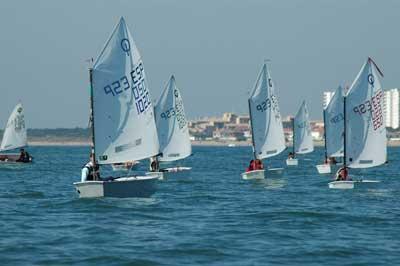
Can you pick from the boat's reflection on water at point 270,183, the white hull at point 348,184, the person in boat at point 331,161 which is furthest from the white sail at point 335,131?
the white hull at point 348,184

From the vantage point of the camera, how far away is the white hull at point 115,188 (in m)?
37.3

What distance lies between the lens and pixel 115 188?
3781 centimetres

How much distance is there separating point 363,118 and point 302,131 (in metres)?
55.4

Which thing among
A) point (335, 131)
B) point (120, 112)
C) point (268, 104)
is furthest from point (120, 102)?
point (335, 131)

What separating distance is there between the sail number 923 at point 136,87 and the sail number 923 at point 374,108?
13.9 meters

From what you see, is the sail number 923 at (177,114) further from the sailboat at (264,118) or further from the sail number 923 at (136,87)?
the sail number 923 at (136,87)

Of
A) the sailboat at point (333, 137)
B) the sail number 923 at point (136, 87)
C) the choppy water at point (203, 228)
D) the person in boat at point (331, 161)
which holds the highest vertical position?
the sail number 923 at point (136, 87)

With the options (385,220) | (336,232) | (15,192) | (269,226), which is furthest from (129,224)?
(15,192)

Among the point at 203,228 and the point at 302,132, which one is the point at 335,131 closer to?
the point at 302,132

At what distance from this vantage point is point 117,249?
2711 centimetres

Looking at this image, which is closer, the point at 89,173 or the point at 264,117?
the point at 89,173

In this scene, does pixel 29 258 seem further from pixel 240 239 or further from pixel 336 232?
pixel 336 232

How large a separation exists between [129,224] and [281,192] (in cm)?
1823

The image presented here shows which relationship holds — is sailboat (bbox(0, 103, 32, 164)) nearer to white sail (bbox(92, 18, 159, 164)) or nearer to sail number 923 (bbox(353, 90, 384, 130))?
sail number 923 (bbox(353, 90, 384, 130))
